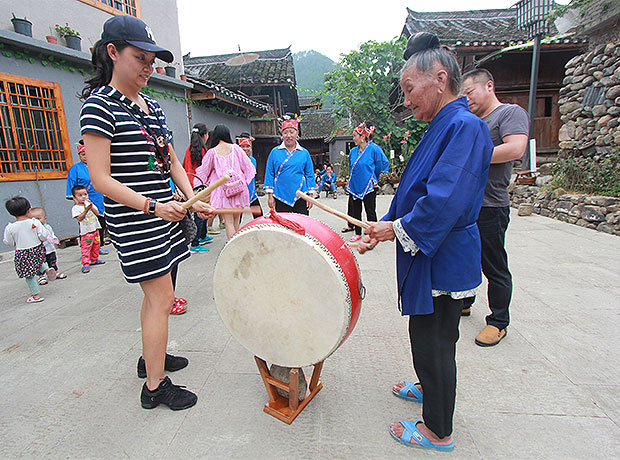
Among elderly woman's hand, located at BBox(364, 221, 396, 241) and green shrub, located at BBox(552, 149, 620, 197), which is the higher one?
elderly woman's hand, located at BBox(364, 221, 396, 241)

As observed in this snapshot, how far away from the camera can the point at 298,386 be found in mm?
1769

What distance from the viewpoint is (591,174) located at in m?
6.50

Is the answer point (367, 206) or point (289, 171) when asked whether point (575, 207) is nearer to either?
point (367, 206)

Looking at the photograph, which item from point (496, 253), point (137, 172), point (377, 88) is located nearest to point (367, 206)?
point (496, 253)

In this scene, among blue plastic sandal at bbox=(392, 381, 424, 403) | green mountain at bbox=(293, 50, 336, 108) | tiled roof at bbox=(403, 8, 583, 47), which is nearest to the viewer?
blue plastic sandal at bbox=(392, 381, 424, 403)

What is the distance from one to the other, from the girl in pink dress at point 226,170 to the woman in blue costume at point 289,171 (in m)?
0.36

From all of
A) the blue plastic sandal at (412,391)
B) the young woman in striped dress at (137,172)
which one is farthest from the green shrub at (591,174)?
the young woman in striped dress at (137,172)

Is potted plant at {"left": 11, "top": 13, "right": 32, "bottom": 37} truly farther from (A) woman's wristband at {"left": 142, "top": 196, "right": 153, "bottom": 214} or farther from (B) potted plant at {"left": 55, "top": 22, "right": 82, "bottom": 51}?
(A) woman's wristband at {"left": 142, "top": 196, "right": 153, "bottom": 214}

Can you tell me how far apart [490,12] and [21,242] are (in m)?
19.8

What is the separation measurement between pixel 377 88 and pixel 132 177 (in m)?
13.7

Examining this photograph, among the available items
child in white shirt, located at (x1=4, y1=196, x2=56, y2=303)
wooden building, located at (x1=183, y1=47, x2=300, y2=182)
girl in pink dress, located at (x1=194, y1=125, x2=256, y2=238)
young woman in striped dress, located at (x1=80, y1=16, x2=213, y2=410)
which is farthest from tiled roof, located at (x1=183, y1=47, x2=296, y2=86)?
young woman in striped dress, located at (x1=80, y1=16, x2=213, y2=410)

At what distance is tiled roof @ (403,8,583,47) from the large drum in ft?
39.1

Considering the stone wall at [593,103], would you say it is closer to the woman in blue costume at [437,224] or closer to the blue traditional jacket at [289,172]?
the blue traditional jacket at [289,172]

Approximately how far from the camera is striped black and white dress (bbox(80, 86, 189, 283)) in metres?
1.56
